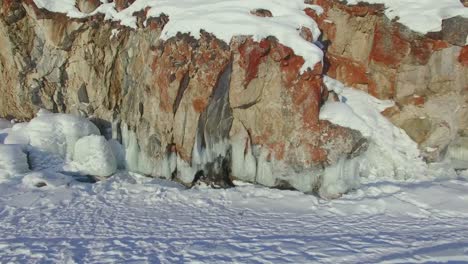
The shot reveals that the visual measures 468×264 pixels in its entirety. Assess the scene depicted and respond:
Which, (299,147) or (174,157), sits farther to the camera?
(174,157)

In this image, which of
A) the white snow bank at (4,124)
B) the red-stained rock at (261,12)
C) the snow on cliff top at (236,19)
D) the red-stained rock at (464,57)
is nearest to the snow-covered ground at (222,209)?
the white snow bank at (4,124)

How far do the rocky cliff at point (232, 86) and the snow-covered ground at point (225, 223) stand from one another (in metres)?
0.89

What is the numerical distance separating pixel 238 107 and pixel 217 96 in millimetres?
576

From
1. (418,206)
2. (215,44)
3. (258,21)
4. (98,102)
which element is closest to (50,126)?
(98,102)

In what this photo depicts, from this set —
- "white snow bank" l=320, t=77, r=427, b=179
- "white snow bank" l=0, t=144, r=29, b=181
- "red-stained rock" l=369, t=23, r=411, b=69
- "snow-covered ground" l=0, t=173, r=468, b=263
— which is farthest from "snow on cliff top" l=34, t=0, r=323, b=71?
"white snow bank" l=0, t=144, r=29, b=181

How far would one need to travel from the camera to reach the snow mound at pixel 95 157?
33.0ft

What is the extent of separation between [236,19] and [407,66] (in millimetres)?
4819

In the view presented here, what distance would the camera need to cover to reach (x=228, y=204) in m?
8.48

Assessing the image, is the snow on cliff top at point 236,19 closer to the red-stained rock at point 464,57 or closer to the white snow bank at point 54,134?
the white snow bank at point 54,134

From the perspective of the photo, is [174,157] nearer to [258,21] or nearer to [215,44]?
[215,44]

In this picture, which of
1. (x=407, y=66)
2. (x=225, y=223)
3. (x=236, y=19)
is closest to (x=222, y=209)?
(x=225, y=223)

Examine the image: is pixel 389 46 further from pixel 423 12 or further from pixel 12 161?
pixel 12 161

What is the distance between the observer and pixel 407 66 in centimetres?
1064

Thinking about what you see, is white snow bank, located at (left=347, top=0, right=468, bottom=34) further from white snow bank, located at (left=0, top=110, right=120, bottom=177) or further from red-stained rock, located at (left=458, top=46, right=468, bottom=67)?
white snow bank, located at (left=0, top=110, right=120, bottom=177)
